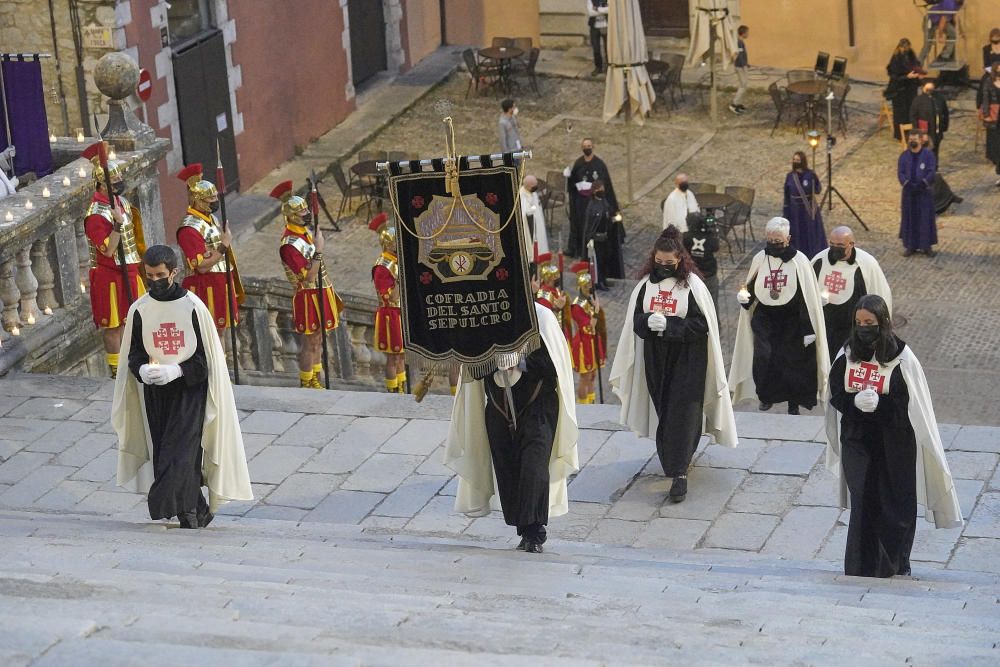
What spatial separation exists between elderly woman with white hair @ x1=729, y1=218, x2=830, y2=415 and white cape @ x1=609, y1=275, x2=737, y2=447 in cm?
183

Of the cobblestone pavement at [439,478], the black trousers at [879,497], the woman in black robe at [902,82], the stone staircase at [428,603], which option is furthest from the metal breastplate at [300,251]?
the woman in black robe at [902,82]

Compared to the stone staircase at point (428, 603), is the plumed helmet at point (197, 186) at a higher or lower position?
higher

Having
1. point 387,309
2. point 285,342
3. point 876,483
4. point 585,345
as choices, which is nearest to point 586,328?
point 585,345

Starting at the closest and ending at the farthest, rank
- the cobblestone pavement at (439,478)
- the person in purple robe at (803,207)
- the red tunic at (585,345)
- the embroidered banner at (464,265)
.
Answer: the embroidered banner at (464,265)
the cobblestone pavement at (439,478)
the red tunic at (585,345)
the person in purple robe at (803,207)

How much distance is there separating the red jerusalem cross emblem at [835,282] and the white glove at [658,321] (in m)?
2.72

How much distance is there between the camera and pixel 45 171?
44.1ft

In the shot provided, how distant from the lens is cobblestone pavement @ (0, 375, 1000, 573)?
9352 millimetres

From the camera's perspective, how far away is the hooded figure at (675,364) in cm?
984

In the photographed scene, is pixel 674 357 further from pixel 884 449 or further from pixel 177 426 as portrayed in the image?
pixel 177 426

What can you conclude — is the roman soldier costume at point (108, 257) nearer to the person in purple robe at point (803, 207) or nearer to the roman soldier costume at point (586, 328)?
the roman soldier costume at point (586, 328)

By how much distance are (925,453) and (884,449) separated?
198mm

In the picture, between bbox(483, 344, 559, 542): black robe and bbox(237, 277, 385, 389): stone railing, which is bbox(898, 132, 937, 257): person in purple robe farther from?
bbox(483, 344, 559, 542): black robe

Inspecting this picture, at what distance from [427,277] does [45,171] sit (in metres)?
5.86

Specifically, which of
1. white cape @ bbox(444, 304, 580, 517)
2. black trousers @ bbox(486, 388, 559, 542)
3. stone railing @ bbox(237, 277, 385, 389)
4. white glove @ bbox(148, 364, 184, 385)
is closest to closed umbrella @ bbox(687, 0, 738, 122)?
stone railing @ bbox(237, 277, 385, 389)
